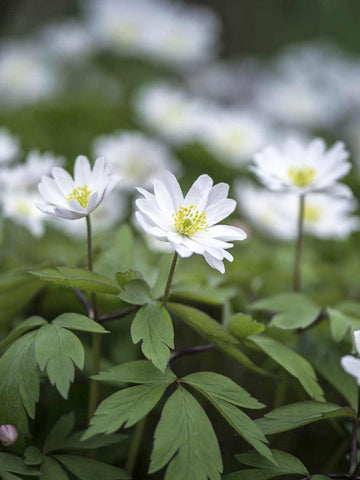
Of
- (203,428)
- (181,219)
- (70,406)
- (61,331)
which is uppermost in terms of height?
(181,219)

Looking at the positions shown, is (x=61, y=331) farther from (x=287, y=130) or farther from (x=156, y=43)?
(x=156, y=43)

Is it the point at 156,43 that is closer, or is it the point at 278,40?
the point at 156,43

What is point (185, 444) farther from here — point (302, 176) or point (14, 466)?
point (302, 176)

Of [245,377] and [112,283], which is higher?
[112,283]

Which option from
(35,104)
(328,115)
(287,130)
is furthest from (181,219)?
(328,115)

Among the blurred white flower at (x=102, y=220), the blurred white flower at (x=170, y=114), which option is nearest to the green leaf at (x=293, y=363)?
the blurred white flower at (x=102, y=220)

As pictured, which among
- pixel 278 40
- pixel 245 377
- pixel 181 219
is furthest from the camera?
→ pixel 278 40

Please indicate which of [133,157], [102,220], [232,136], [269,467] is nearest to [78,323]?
[269,467]
